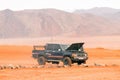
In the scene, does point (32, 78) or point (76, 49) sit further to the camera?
point (76, 49)

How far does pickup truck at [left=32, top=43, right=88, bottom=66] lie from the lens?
1101 inches

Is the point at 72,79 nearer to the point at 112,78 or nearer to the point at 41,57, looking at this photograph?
the point at 112,78

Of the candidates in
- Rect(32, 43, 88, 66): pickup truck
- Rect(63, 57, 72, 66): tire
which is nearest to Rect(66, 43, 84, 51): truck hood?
Rect(32, 43, 88, 66): pickup truck

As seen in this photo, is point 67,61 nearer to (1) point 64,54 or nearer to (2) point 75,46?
(1) point 64,54

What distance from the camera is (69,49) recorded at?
28516 millimetres

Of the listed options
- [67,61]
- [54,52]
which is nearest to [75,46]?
[67,61]

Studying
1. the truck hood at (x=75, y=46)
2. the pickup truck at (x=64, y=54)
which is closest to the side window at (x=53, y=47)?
the pickup truck at (x=64, y=54)

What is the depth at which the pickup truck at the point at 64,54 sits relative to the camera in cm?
2795

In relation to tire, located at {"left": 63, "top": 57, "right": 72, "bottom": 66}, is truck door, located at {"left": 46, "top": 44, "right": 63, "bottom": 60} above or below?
above

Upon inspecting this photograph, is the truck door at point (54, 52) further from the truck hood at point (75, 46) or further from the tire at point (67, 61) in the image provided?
the truck hood at point (75, 46)

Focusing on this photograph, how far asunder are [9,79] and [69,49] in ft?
33.9

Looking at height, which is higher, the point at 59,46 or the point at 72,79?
the point at 59,46

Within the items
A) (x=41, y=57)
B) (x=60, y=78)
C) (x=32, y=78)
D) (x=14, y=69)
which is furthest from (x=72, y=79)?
(x=41, y=57)

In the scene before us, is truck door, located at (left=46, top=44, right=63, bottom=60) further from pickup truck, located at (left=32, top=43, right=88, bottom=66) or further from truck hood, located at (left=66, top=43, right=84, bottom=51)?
truck hood, located at (left=66, top=43, right=84, bottom=51)
